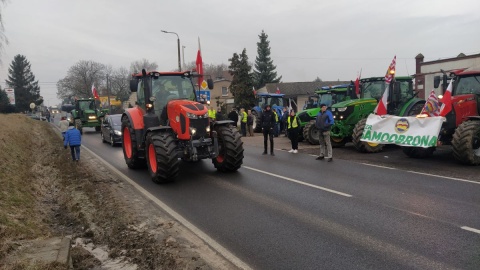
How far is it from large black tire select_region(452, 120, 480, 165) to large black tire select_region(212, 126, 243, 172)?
5800mm

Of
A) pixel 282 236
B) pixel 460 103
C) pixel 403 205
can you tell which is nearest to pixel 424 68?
pixel 460 103

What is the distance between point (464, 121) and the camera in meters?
10.9

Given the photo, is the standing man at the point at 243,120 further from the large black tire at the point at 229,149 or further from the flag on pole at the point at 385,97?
the large black tire at the point at 229,149

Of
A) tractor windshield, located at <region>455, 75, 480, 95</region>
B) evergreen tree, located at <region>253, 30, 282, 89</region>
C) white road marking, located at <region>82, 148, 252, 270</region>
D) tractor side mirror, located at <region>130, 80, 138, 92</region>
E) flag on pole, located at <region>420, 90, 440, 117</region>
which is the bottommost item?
white road marking, located at <region>82, 148, 252, 270</region>

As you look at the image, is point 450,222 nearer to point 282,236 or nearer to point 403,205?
point 403,205

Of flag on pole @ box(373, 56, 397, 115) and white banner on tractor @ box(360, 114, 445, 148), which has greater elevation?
flag on pole @ box(373, 56, 397, 115)

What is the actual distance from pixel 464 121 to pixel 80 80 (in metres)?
88.1

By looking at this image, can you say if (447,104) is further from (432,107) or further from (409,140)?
(409,140)

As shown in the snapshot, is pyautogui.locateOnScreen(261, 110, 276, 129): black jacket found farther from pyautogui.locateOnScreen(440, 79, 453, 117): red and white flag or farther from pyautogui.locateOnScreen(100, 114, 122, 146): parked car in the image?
pyautogui.locateOnScreen(100, 114, 122, 146): parked car

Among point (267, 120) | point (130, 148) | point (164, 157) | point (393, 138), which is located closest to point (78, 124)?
point (130, 148)

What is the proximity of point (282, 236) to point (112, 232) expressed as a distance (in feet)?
8.15

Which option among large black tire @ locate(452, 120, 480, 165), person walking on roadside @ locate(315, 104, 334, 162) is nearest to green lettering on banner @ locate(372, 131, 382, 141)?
person walking on roadside @ locate(315, 104, 334, 162)

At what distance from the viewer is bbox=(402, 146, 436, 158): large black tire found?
12042mm

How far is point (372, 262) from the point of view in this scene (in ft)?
14.3
